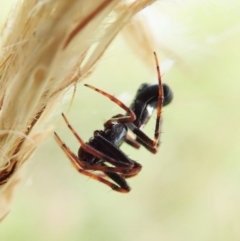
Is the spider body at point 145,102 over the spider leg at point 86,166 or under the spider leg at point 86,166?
over

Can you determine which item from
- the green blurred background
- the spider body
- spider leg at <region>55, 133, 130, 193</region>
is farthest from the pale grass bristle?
the green blurred background

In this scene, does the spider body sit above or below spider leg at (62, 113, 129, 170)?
above

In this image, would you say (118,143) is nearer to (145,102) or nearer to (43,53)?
(145,102)

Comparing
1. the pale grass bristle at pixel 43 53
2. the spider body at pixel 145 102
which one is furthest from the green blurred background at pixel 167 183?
the pale grass bristle at pixel 43 53

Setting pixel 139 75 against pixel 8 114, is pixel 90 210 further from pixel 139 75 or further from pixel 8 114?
pixel 8 114

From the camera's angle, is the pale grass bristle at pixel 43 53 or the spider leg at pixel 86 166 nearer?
the pale grass bristle at pixel 43 53

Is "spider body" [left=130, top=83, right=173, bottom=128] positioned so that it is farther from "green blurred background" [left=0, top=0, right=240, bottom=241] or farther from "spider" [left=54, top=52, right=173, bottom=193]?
"green blurred background" [left=0, top=0, right=240, bottom=241]

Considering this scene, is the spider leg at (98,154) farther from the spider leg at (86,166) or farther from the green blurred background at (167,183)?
the green blurred background at (167,183)
